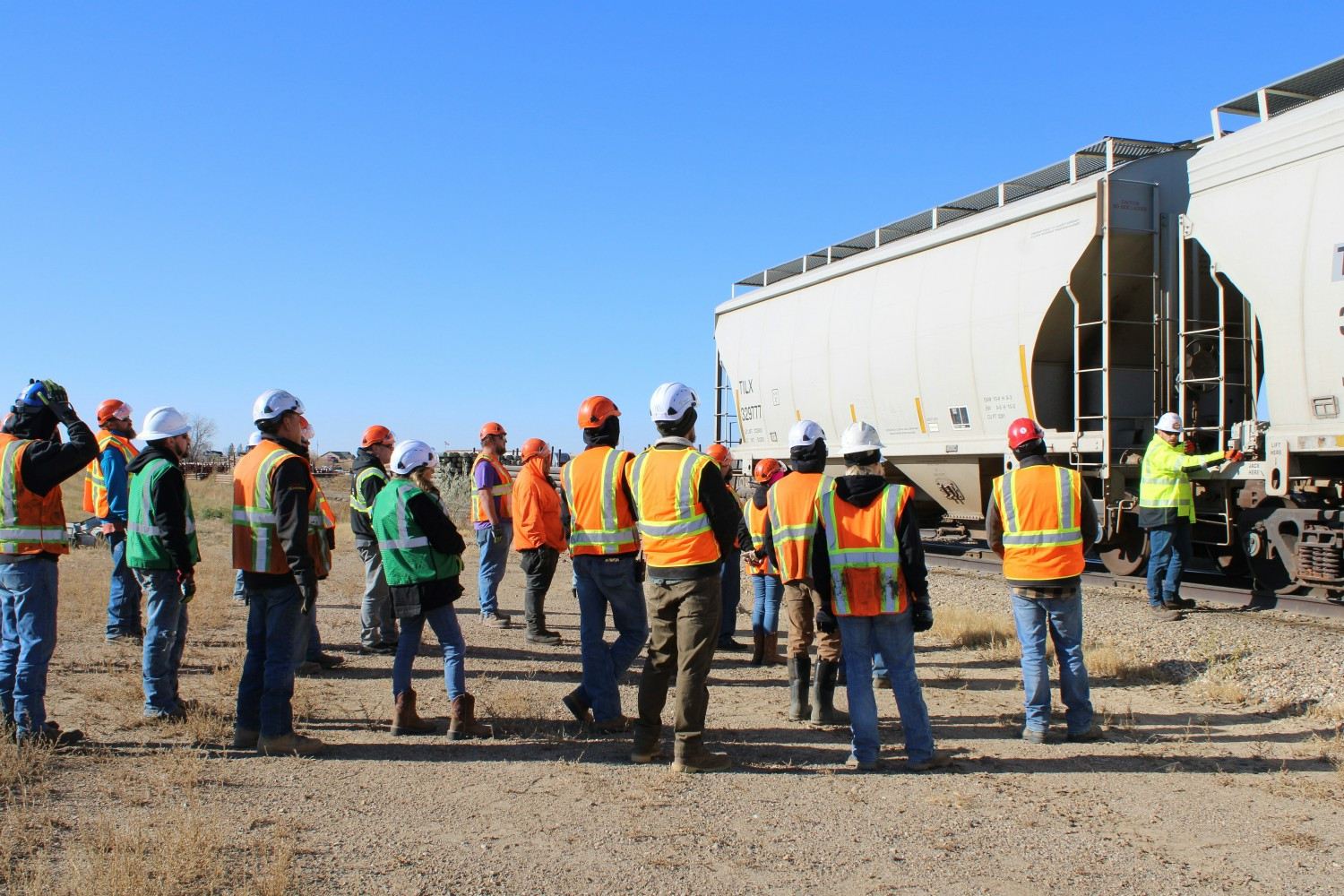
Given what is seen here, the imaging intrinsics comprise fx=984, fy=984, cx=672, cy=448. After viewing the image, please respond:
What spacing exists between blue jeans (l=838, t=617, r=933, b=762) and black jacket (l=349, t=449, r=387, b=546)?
4.02m

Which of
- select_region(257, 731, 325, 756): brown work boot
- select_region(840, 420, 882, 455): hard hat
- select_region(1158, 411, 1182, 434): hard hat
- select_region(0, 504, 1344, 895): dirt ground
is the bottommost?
select_region(0, 504, 1344, 895): dirt ground

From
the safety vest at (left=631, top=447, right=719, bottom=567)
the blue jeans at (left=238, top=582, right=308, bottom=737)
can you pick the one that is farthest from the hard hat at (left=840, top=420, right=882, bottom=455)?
the blue jeans at (left=238, top=582, right=308, bottom=737)

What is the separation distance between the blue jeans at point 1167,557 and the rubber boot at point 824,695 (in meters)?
5.06

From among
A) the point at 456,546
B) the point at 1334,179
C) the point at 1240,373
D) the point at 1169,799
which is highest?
the point at 1334,179

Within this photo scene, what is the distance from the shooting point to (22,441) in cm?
541

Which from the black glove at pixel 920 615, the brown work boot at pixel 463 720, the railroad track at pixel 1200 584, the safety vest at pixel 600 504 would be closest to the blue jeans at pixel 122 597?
the brown work boot at pixel 463 720

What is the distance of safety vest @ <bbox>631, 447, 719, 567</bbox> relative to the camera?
518 centimetres

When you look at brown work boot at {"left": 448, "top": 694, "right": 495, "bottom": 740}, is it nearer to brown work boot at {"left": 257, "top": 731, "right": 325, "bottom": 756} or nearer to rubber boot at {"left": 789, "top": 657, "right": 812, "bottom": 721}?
brown work boot at {"left": 257, "top": 731, "right": 325, "bottom": 756}

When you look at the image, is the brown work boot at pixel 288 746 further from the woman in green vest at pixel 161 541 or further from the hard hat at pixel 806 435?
the hard hat at pixel 806 435

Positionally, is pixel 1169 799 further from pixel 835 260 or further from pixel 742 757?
pixel 835 260

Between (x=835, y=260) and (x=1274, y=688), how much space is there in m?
10.6

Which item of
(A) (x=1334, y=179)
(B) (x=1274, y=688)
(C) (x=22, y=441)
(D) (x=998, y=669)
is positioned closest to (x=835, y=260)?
(A) (x=1334, y=179)

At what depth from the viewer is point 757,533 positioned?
846cm

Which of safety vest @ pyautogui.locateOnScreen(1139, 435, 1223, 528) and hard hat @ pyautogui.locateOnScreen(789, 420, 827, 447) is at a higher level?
hard hat @ pyautogui.locateOnScreen(789, 420, 827, 447)
